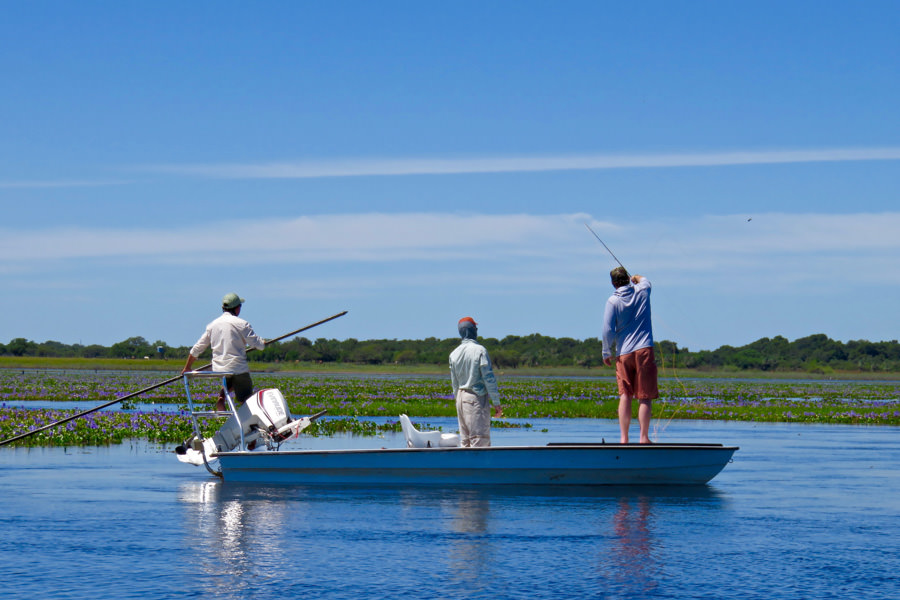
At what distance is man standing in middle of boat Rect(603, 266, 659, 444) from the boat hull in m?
0.48

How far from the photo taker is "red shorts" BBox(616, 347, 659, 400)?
13.0 m

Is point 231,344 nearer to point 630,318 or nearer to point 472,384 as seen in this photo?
point 472,384

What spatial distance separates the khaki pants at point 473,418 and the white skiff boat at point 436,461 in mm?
260

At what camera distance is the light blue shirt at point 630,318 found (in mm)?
13102

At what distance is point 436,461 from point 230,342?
2.97 metres

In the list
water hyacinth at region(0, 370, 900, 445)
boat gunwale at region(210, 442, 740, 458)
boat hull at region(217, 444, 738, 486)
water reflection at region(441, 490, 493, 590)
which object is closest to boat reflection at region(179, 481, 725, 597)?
water reflection at region(441, 490, 493, 590)

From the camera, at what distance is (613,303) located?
13133 mm

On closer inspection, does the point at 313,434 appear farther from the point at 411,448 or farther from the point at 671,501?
the point at 671,501

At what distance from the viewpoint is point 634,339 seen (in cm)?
1311

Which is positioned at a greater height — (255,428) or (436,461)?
(255,428)

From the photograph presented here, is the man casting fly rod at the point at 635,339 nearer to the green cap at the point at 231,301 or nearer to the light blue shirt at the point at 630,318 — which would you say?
the light blue shirt at the point at 630,318

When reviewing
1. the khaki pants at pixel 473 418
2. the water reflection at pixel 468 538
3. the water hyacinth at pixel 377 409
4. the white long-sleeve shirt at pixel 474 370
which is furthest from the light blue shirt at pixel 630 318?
the water hyacinth at pixel 377 409

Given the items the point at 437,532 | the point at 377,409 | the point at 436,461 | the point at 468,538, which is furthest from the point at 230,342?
the point at 377,409

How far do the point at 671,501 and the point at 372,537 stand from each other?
4.25 m
